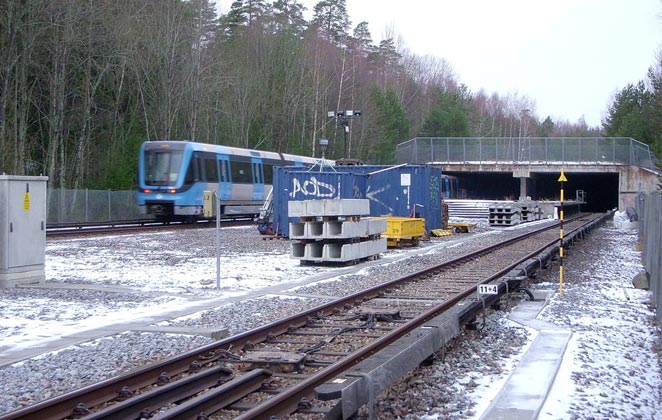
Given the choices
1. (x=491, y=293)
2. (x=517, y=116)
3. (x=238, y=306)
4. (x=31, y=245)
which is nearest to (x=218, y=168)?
(x=31, y=245)

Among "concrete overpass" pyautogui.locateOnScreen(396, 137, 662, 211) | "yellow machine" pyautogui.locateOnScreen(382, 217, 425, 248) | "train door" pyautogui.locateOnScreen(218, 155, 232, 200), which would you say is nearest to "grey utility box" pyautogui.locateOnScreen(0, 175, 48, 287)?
"yellow machine" pyautogui.locateOnScreen(382, 217, 425, 248)

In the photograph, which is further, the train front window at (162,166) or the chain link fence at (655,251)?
the train front window at (162,166)

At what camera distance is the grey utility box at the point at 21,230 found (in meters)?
15.5

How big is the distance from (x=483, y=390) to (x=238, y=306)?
→ 6.22 metres

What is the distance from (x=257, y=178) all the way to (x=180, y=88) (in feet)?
41.0

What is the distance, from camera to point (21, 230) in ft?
51.3

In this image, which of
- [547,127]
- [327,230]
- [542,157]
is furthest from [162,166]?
[547,127]

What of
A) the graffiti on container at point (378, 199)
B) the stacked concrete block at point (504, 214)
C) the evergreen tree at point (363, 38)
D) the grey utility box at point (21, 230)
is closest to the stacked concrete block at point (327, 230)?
the grey utility box at point (21, 230)

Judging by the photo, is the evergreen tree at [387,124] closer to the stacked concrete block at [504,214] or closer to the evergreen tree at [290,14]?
the evergreen tree at [290,14]

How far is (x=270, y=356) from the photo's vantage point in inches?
348

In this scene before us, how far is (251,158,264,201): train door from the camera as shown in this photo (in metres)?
38.1

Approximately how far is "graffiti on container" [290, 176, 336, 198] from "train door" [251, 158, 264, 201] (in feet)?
30.2

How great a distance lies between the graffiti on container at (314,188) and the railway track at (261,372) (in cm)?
1534

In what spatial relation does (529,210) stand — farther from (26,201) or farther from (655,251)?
(26,201)
